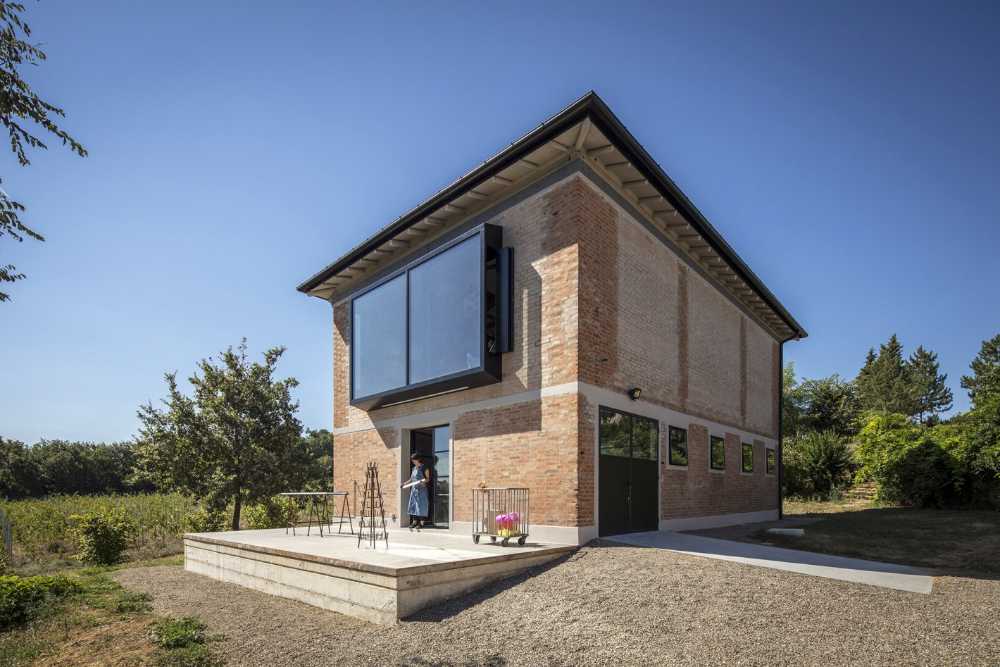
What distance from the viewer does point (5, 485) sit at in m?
51.1

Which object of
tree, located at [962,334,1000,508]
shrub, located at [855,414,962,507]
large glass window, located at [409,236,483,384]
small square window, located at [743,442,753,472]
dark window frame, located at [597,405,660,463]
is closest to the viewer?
dark window frame, located at [597,405,660,463]

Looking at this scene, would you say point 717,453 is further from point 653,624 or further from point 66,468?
point 66,468

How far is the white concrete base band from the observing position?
14.3 metres

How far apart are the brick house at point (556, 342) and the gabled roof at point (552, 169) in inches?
1.7

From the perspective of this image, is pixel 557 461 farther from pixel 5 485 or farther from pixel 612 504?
pixel 5 485

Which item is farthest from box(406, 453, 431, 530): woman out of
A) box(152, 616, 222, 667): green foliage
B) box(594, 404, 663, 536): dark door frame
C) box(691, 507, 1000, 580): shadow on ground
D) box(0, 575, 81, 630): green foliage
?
box(0, 575, 81, 630): green foliage

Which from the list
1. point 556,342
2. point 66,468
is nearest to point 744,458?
point 556,342

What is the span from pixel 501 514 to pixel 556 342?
3336 mm

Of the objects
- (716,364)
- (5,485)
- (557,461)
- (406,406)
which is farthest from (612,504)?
(5,485)

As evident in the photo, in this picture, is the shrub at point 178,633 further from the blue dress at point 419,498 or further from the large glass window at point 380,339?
the large glass window at point 380,339

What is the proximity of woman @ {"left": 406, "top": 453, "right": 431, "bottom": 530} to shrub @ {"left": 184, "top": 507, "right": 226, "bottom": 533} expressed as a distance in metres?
7.52

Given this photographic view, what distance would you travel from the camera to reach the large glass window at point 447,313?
13.1 metres

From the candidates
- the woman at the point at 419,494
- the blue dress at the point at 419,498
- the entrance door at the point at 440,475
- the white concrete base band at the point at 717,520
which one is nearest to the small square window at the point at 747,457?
the white concrete base band at the point at 717,520

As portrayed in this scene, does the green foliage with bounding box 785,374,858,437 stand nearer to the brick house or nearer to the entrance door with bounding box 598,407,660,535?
the brick house
